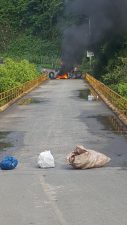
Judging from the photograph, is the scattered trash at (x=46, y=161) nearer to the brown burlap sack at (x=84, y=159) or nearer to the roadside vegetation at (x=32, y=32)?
the brown burlap sack at (x=84, y=159)

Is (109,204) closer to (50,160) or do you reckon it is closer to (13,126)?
(50,160)

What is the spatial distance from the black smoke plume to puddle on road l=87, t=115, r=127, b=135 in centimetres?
1543

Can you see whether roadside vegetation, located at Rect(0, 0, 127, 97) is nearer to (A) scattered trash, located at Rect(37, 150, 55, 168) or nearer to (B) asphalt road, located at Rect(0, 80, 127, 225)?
→ (B) asphalt road, located at Rect(0, 80, 127, 225)

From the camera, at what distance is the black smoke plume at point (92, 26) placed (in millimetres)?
40344

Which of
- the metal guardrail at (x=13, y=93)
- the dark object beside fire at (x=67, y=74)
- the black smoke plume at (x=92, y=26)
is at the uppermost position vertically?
the black smoke plume at (x=92, y=26)

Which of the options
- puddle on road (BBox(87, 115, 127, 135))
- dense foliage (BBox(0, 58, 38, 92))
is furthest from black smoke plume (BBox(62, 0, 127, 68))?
puddle on road (BBox(87, 115, 127, 135))

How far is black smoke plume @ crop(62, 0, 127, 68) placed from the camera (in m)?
40.3

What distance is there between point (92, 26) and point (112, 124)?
31216 mm

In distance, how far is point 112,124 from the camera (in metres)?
21.3

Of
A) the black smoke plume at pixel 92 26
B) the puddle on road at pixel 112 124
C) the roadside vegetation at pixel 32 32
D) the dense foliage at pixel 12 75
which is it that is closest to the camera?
the puddle on road at pixel 112 124

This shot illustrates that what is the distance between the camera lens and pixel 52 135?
17.9m

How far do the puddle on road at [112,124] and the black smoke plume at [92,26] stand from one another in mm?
15427

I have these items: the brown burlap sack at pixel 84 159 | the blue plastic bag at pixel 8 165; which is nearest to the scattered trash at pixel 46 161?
the brown burlap sack at pixel 84 159

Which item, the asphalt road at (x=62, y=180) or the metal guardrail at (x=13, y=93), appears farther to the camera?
the metal guardrail at (x=13, y=93)
